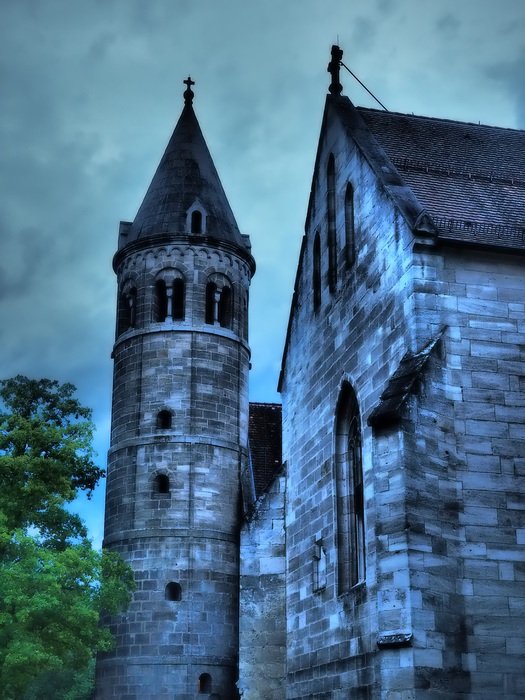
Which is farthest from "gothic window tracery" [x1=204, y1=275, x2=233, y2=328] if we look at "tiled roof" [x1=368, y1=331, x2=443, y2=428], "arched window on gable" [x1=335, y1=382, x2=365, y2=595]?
"tiled roof" [x1=368, y1=331, x2=443, y2=428]

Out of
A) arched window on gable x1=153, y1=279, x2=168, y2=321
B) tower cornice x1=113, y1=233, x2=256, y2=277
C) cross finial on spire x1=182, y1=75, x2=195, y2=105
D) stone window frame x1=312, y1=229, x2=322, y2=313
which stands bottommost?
stone window frame x1=312, y1=229, x2=322, y2=313

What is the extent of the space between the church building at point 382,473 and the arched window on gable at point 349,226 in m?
0.04

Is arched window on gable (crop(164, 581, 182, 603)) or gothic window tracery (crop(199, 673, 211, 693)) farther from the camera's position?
arched window on gable (crop(164, 581, 182, 603))

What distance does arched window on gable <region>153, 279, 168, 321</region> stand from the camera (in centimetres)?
4109

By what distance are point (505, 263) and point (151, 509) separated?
22373mm

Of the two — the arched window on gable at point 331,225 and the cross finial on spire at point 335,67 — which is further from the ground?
the cross finial on spire at point 335,67

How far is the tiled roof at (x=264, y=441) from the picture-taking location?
1592 inches

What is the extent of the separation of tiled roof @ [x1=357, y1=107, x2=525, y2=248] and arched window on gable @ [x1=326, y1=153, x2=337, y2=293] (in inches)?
49.4

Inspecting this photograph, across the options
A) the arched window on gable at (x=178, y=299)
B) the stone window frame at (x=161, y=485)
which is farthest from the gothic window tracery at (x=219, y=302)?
the stone window frame at (x=161, y=485)

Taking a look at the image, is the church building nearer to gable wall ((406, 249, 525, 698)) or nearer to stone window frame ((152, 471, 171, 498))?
gable wall ((406, 249, 525, 698))

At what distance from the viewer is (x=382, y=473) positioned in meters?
16.4

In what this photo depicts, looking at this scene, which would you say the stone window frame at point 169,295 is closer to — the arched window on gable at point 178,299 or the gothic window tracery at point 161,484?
the arched window on gable at point 178,299

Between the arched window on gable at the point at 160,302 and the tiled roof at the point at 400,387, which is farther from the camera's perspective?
the arched window on gable at the point at 160,302

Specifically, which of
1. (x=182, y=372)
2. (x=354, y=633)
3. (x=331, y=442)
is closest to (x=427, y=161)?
(x=331, y=442)
